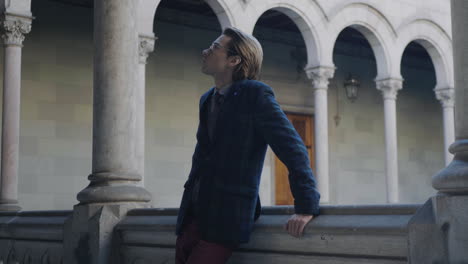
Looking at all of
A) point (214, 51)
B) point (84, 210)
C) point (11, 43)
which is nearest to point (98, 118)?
point (84, 210)

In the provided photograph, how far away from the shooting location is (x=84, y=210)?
14.8ft

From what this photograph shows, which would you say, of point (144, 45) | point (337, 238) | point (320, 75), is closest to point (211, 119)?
point (337, 238)

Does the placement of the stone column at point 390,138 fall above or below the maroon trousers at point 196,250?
above

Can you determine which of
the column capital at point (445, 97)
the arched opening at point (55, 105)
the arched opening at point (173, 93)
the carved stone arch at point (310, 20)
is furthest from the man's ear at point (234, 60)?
the column capital at point (445, 97)

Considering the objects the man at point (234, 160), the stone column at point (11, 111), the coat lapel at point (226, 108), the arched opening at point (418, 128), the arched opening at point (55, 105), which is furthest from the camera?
the arched opening at point (418, 128)

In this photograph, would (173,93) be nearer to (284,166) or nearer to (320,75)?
(320,75)

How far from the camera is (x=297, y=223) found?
2795 mm

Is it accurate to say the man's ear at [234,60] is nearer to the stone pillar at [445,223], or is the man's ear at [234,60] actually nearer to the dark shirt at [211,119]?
the dark shirt at [211,119]

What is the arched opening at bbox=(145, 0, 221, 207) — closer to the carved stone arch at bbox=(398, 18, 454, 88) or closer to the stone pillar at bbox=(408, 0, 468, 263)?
the carved stone arch at bbox=(398, 18, 454, 88)

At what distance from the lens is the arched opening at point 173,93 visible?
12.3 metres

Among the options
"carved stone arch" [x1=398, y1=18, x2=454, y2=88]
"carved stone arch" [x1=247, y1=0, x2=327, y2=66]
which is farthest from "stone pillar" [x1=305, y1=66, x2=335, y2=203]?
"carved stone arch" [x1=398, y1=18, x2=454, y2=88]

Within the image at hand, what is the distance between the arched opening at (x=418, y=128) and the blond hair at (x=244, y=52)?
44.9ft

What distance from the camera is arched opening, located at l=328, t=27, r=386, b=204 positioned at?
15.0 metres

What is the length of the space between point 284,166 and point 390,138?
7.79ft
